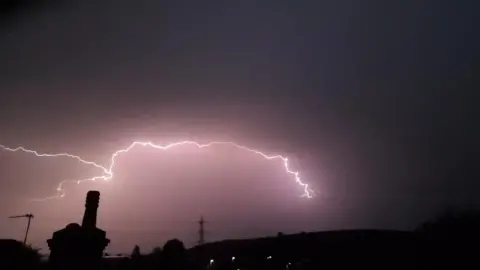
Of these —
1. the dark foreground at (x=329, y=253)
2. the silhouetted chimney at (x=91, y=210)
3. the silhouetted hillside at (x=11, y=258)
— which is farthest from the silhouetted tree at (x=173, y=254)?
the silhouetted hillside at (x=11, y=258)

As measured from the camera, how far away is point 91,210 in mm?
11445

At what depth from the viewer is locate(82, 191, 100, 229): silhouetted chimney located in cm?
1131

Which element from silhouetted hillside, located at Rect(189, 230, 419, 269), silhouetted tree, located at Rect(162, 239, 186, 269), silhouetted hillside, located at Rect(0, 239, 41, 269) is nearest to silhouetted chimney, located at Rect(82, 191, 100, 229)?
silhouetted tree, located at Rect(162, 239, 186, 269)

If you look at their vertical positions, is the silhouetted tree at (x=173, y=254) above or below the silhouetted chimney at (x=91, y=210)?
below

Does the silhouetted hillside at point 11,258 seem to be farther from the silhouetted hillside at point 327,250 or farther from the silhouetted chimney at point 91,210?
the silhouetted hillside at point 327,250

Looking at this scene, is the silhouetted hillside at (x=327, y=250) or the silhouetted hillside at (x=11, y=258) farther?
the silhouetted hillside at (x=327, y=250)

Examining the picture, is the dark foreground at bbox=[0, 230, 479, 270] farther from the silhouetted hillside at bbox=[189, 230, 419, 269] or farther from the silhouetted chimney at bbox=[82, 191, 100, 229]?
the silhouetted chimney at bbox=[82, 191, 100, 229]

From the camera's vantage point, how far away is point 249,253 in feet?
141

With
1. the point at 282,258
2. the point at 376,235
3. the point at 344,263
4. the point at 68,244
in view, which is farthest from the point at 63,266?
the point at 376,235

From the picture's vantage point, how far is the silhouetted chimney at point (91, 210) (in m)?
11.3

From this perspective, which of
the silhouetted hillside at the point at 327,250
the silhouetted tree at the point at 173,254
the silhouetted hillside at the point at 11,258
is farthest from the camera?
the silhouetted hillside at the point at 327,250

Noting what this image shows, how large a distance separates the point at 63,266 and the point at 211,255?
40.0 meters

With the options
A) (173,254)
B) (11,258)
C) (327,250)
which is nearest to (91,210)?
(173,254)

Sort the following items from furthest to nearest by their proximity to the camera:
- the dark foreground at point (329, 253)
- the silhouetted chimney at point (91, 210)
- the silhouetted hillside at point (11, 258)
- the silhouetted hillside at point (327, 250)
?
the silhouetted hillside at point (327, 250), the dark foreground at point (329, 253), the silhouetted hillside at point (11, 258), the silhouetted chimney at point (91, 210)
